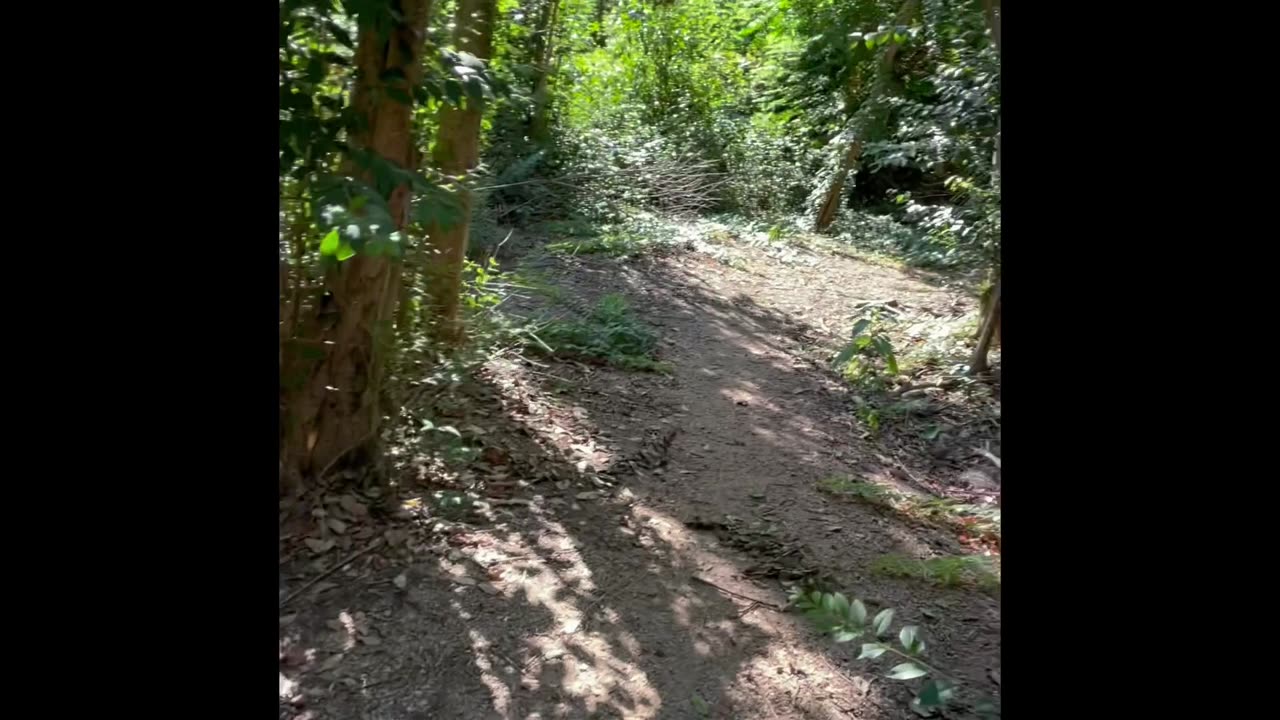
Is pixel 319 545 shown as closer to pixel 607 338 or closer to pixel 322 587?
pixel 322 587

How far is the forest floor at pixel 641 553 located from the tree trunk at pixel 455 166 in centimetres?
47

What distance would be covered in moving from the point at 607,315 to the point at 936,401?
3.03 m

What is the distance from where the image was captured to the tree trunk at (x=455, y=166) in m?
4.72

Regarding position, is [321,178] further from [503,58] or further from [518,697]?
[503,58]

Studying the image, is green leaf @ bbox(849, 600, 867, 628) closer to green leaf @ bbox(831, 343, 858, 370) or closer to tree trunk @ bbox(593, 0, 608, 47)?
green leaf @ bbox(831, 343, 858, 370)

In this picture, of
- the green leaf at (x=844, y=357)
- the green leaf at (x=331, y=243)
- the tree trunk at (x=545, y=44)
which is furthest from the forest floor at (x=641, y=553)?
the tree trunk at (x=545, y=44)

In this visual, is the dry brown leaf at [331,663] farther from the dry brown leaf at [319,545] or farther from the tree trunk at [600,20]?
the tree trunk at [600,20]

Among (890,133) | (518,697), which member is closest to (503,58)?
(518,697)

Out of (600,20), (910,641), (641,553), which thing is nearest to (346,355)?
(641,553)

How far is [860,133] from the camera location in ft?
50.7

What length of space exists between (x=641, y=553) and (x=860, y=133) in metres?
12.7

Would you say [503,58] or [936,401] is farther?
[936,401]

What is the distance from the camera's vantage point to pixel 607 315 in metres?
8.34
